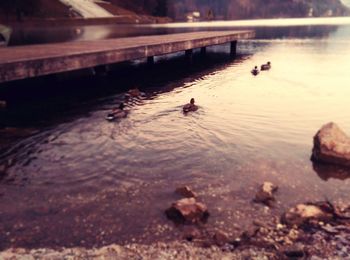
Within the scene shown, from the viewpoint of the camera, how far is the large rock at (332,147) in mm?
9195

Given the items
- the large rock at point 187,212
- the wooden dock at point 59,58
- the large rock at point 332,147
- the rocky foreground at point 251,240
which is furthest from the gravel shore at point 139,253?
the wooden dock at point 59,58

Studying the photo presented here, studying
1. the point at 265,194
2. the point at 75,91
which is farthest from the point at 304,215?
the point at 75,91

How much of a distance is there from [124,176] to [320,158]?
5477mm

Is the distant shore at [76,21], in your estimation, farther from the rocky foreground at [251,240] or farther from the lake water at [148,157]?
the rocky foreground at [251,240]

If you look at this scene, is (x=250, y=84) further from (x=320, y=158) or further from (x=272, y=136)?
(x=320, y=158)

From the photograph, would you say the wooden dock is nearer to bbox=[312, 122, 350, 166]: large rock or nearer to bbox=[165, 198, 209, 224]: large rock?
bbox=[165, 198, 209, 224]: large rock

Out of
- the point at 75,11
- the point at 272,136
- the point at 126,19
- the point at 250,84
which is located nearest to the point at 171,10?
the point at 126,19

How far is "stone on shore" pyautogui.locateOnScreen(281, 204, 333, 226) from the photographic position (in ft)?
21.8

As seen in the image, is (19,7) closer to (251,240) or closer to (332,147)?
(332,147)

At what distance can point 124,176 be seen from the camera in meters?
8.81

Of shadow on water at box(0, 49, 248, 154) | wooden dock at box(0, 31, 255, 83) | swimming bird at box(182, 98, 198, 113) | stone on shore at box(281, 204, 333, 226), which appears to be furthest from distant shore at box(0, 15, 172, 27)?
stone on shore at box(281, 204, 333, 226)

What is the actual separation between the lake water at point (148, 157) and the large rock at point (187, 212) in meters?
0.20

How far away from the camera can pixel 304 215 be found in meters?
6.75

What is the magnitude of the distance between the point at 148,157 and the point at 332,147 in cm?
523
